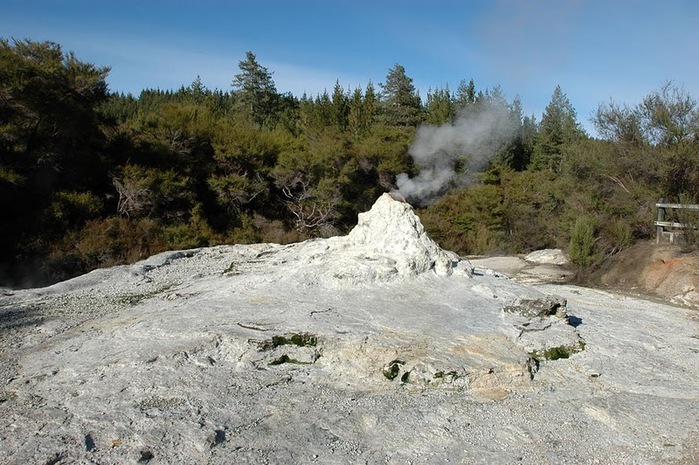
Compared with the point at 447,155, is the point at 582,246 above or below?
below

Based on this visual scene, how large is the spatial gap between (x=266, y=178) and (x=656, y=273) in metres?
11.5

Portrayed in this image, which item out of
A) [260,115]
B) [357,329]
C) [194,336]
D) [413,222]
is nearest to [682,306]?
[413,222]

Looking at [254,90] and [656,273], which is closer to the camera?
[656,273]

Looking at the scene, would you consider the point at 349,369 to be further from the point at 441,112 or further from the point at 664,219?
the point at 441,112

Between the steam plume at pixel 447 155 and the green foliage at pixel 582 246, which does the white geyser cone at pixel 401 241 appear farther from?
the steam plume at pixel 447 155

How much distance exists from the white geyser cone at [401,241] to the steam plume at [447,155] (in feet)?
44.3

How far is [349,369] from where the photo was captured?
4.85m

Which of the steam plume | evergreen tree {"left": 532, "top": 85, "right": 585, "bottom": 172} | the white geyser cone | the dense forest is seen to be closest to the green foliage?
the dense forest

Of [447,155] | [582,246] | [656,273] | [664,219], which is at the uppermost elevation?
[447,155]

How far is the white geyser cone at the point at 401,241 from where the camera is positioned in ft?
21.9

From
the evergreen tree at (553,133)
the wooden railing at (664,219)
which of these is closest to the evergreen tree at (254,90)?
the evergreen tree at (553,133)

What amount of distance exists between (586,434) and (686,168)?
38.5 ft

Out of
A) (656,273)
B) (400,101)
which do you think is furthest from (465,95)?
(656,273)

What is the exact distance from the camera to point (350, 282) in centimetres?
638
